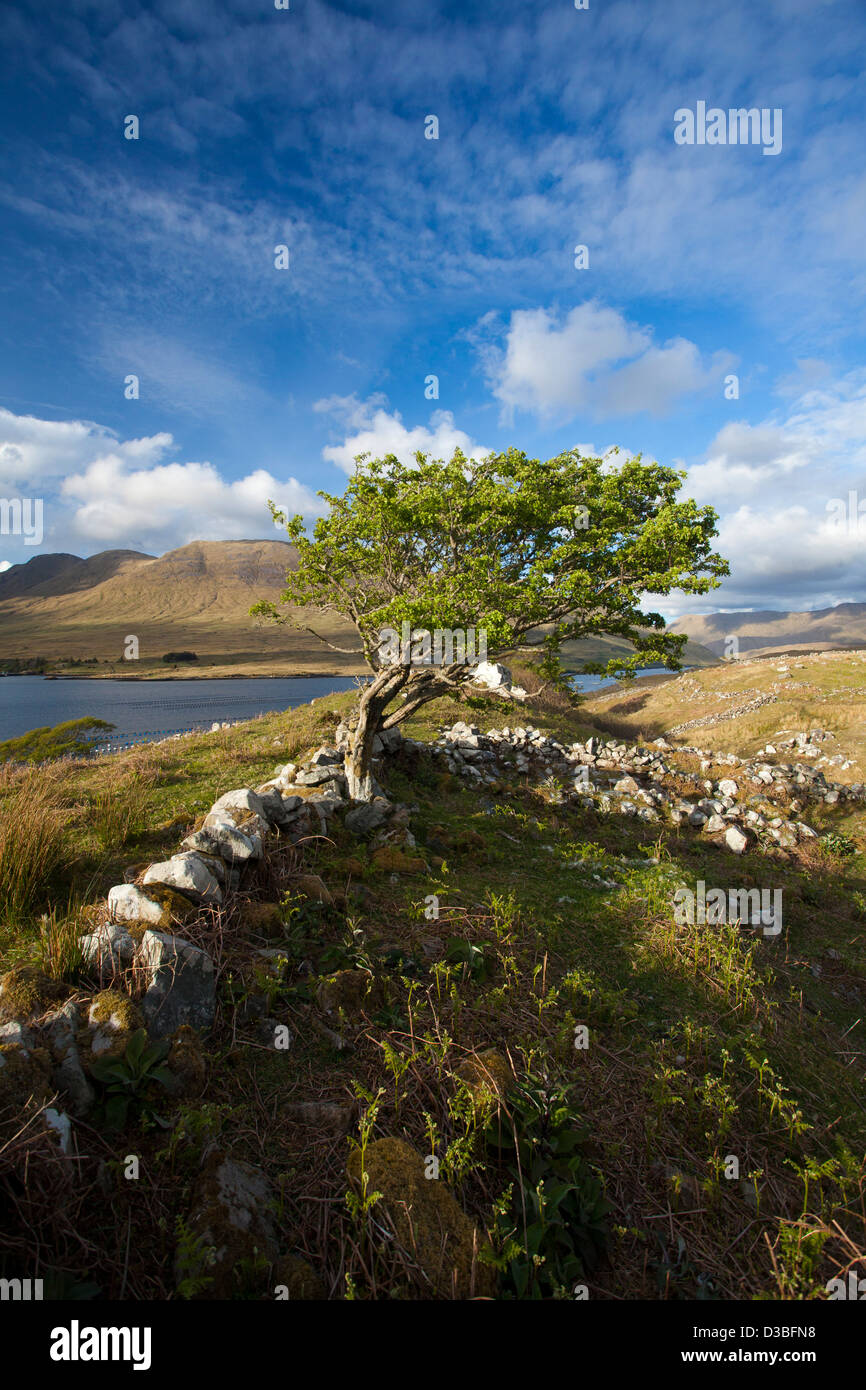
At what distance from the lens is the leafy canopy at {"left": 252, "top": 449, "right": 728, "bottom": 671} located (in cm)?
1009

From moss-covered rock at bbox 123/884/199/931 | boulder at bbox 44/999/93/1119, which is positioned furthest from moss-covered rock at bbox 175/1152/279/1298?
moss-covered rock at bbox 123/884/199/931

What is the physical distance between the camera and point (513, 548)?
11.9 metres

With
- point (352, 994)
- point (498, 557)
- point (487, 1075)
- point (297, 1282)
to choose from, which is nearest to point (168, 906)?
point (352, 994)

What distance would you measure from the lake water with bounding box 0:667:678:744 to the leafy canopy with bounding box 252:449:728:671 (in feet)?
76.4

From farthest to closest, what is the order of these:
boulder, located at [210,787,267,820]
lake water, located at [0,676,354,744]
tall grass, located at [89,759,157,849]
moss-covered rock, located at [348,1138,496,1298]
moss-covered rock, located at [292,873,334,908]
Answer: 1. lake water, located at [0,676,354,744]
2. tall grass, located at [89,759,157,849]
3. boulder, located at [210,787,267,820]
4. moss-covered rock, located at [292,873,334,908]
5. moss-covered rock, located at [348,1138,496,1298]

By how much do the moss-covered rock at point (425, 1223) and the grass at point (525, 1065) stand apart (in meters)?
0.11

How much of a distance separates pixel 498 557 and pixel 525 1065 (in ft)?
30.5

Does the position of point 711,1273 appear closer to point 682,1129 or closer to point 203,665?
point 682,1129

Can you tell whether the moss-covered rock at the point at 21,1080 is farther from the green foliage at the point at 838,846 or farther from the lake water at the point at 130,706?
the lake water at the point at 130,706

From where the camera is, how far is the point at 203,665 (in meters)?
153

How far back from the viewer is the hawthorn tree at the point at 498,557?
10.1 meters

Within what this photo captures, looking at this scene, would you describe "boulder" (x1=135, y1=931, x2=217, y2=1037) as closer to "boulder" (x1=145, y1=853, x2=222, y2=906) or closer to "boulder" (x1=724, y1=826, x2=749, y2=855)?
"boulder" (x1=145, y1=853, x2=222, y2=906)

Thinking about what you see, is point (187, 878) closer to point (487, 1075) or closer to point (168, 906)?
A: point (168, 906)
